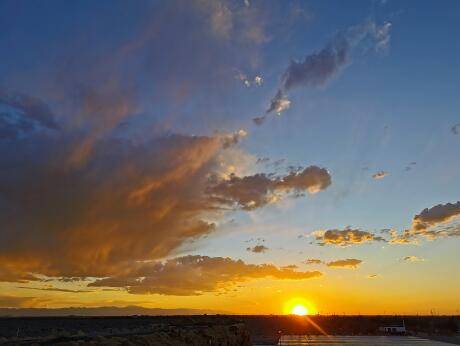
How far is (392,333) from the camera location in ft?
533

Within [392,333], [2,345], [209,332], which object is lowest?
[2,345]

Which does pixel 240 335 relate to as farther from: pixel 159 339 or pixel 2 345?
pixel 2 345

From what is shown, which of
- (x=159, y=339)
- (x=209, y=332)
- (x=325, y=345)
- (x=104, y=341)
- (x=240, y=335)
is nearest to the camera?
(x=104, y=341)

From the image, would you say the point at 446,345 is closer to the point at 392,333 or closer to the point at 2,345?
the point at 392,333

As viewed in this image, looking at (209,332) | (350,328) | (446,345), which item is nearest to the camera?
(209,332)

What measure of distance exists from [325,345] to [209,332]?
174ft

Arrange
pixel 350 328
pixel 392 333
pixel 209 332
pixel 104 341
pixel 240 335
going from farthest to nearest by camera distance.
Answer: pixel 350 328
pixel 392 333
pixel 240 335
pixel 209 332
pixel 104 341

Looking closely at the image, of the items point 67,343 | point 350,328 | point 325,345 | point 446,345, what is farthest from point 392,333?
point 67,343

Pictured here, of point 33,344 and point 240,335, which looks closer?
point 33,344

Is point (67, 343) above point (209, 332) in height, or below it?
below

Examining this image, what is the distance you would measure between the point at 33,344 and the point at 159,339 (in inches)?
466

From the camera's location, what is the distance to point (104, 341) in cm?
2972

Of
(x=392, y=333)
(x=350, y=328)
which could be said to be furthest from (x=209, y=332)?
(x=350, y=328)

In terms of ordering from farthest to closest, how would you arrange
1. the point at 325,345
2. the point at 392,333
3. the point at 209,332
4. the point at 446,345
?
1. the point at 392,333
2. the point at 446,345
3. the point at 325,345
4. the point at 209,332
